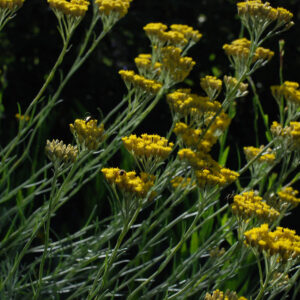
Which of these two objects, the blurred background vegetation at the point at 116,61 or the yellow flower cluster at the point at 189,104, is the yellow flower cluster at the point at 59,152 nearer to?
the yellow flower cluster at the point at 189,104

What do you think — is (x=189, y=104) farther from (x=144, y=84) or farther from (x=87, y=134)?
(x=87, y=134)

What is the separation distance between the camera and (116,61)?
4.21 metres

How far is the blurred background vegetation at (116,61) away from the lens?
4.05 m

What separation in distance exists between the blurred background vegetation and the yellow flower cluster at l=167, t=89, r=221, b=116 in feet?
5.05

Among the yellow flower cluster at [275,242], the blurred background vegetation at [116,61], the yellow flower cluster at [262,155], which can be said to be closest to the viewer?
the yellow flower cluster at [275,242]

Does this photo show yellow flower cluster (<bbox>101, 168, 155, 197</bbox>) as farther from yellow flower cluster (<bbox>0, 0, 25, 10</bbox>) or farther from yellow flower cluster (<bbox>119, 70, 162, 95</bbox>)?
yellow flower cluster (<bbox>0, 0, 25, 10</bbox>)

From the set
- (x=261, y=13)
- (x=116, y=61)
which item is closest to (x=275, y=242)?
(x=261, y=13)

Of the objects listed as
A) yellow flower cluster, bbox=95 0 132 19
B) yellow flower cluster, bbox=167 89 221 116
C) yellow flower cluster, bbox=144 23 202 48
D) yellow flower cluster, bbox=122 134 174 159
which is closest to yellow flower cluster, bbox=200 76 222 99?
yellow flower cluster, bbox=167 89 221 116

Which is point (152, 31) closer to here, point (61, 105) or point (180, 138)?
point (180, 138)

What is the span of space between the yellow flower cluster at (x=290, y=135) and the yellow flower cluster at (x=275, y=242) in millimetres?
709

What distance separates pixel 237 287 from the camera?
2697 millimetres

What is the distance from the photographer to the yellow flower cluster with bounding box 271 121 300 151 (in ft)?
7.40

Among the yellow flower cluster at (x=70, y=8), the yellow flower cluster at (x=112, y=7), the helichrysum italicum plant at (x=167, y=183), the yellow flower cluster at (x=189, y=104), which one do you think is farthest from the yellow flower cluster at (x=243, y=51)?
the yellow flower cluster at (x=70, y=8)

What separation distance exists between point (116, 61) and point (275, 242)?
2.86 metres
